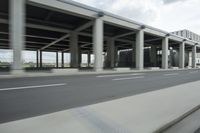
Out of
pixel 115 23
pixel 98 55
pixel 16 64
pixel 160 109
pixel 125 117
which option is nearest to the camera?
pixel 125 117

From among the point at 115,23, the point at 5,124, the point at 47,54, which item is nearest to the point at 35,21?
the point at 115,23

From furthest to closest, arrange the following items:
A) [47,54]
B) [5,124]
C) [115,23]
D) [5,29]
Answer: [47,54], [5,29], [115,23], [5,124]

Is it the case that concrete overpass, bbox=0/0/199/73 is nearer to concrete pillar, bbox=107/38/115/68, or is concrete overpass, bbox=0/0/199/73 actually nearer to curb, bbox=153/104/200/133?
concrete pillar, bbox=107/38/115/68

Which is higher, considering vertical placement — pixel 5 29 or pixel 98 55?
pixel 5 29

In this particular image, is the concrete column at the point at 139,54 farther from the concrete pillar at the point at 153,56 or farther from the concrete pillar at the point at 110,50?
the concrete pillar at the point at 153,56

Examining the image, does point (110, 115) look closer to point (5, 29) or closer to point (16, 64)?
point (16, 64)

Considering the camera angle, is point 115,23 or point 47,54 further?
point 47,54

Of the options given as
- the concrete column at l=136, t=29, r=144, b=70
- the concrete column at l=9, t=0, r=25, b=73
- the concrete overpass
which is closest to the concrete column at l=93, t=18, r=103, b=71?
the concrete overpass

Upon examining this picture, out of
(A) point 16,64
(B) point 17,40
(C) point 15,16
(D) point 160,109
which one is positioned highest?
(C) point 15,16

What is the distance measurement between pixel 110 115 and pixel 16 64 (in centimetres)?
1399

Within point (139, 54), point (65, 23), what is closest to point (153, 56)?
point (139, 54)

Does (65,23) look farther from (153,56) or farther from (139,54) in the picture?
(153,56)

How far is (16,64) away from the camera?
15.5 m

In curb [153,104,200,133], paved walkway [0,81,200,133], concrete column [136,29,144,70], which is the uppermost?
concrete column [136,29,144,70]
